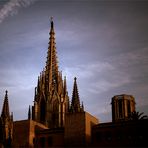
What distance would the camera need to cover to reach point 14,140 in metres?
47.7

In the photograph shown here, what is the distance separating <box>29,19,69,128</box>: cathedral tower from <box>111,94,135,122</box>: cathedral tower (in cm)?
1236

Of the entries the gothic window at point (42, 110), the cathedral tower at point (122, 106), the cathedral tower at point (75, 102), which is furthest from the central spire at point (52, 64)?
the cathedral tower at point (122, 106)

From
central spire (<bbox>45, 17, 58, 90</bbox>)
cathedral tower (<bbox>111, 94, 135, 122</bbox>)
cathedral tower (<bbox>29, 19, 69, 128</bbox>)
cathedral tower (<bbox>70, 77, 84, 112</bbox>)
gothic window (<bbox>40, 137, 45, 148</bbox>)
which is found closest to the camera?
gothic window (<bbox>40, 137, 45, 148</bbox>)

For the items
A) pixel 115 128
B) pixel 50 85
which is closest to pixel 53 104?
pixel 50 85

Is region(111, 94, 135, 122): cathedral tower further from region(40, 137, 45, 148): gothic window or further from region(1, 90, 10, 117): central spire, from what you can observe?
region(1, 90, 10, 117): central spire

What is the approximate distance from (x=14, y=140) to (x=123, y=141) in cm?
1415

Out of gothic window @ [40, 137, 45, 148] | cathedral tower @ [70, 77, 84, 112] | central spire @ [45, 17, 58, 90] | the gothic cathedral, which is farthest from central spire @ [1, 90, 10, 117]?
gothic window @ [40, 137, 45, 148]

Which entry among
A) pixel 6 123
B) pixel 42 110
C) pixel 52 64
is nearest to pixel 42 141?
pixel 42 110

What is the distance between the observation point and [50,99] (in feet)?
251

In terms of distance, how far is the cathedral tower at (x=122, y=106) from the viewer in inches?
2643

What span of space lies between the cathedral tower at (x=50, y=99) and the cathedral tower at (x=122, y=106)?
12362 millimetres

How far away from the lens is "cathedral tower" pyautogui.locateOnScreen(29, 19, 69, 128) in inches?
2963

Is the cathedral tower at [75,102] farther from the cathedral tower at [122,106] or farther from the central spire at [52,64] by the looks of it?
the cathedral tower at [122,106]

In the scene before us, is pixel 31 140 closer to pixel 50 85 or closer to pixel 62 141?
pixel 62 141
